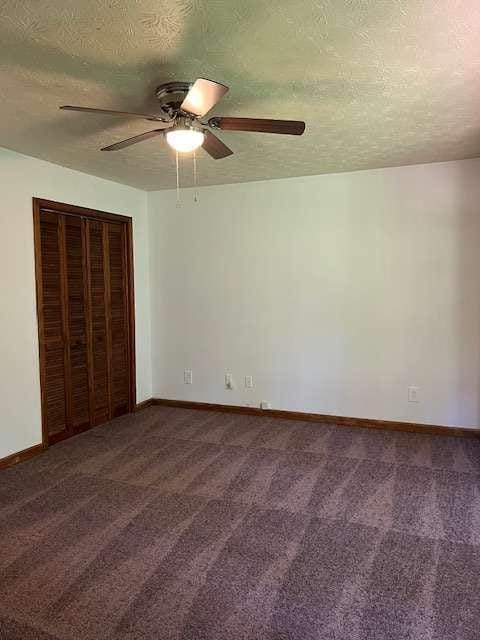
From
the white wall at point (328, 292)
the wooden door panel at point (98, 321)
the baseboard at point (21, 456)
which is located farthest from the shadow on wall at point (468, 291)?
the baseboard at point (21, 456)

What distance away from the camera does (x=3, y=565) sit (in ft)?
7.17

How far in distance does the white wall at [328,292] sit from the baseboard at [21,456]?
63.9 inches

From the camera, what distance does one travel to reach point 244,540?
2.38 m

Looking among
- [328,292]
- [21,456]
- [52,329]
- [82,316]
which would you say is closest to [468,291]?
[328,292]

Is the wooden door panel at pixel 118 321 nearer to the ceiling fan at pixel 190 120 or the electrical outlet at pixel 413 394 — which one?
the ceiling fan at pixel 190 120

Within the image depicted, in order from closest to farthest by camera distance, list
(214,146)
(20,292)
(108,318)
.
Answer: (214,146)
(20,292)
(108,318)

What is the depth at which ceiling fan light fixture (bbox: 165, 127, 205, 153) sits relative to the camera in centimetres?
223

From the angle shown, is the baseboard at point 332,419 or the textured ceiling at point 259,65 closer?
the textured ceiling at point 259,65

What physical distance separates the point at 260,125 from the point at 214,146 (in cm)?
43

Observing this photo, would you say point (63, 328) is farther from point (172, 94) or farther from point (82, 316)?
point (172, 94)

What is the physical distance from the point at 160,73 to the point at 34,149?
168 centimetres

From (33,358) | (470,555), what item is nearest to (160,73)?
(33,358)

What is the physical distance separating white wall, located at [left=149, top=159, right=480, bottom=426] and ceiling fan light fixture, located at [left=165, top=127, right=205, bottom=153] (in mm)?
2122

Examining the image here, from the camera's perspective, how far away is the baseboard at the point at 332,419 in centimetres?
390
